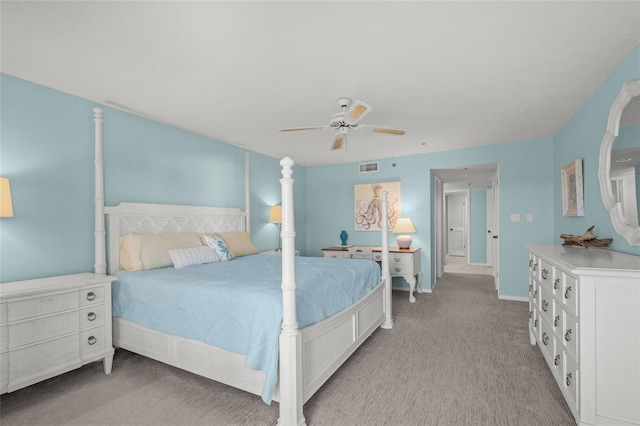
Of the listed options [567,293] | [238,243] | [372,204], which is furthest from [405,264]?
[567,293]

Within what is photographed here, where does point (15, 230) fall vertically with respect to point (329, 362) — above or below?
above

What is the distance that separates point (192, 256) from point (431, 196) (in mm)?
Result: 4175

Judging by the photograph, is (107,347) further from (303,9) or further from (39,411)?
(303,9)

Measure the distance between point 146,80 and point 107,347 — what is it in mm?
2283

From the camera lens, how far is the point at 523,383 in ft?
7.68

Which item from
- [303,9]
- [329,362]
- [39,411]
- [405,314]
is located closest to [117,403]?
[39,411]

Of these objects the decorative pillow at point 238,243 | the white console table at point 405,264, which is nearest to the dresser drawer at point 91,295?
the decorative pillow at point 238,243

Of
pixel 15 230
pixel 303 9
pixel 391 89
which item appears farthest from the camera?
pixel 391 89

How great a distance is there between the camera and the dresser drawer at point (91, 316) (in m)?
2.39

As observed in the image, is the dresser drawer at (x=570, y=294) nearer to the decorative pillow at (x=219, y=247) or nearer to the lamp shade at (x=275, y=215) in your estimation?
the decorative pillow at (x=219, y=247)

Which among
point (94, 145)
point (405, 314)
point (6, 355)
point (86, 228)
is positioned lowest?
point (405, 314)

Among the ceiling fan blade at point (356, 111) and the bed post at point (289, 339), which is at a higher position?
the ceiling fan blade at point (356, 111)

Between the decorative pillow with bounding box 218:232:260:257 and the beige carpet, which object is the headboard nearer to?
the decorative pillow with bounding box 218:232:260:257

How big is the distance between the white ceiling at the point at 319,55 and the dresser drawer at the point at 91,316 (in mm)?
1918
